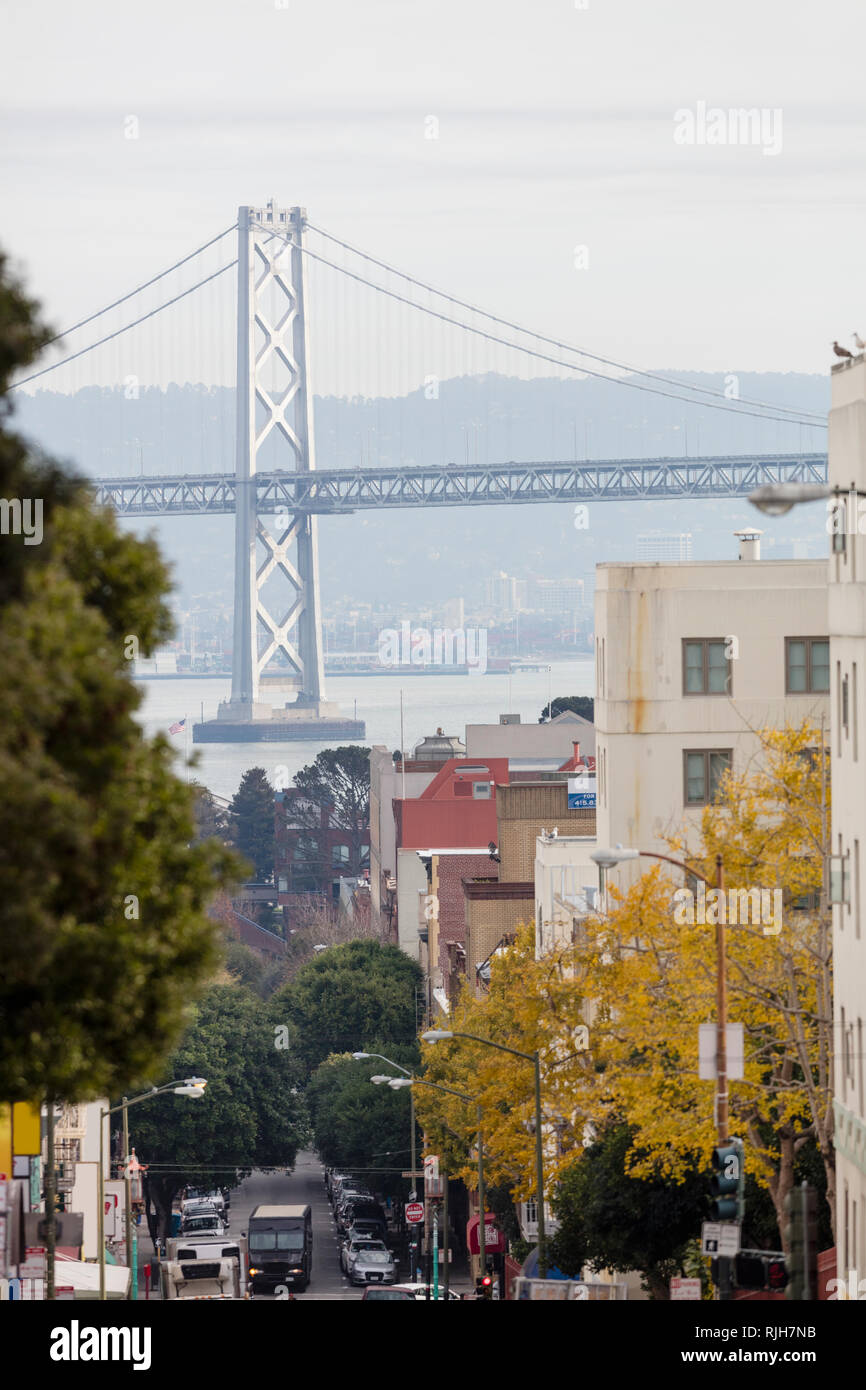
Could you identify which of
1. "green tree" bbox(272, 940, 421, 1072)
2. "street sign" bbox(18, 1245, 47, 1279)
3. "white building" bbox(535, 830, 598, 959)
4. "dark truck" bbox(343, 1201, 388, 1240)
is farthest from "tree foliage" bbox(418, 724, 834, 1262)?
"green tree" bbox(272, 940, 421, 1072)

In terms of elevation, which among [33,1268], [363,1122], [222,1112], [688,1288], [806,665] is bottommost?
[363,1122]

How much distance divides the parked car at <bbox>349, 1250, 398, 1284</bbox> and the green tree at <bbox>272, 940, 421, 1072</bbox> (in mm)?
20066

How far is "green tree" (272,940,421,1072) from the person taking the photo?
3147 inches

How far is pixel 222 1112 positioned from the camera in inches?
2768

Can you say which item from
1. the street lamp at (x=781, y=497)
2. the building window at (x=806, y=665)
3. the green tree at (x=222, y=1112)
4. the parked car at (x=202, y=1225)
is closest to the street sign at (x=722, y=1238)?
the street lamp at (x=781, y=497)

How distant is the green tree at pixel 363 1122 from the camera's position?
2734 inches

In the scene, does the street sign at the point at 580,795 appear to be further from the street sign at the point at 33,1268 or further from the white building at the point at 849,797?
the white building at the point at 849,797

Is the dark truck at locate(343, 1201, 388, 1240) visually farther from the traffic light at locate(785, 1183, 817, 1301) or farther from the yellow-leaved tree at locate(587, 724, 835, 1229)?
the traffic light at locate(785, 1183, 817, 1301)

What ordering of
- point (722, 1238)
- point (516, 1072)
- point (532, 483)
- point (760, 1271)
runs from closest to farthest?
point (760, 1271) < point (722, 1238) < point (516, 1072) < point (532, 483)

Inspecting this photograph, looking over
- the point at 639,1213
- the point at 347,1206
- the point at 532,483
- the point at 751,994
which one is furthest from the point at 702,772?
the point at 532,483

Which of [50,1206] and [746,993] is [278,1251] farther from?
[746,993]

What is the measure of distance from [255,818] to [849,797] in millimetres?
135322
